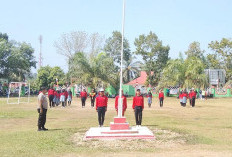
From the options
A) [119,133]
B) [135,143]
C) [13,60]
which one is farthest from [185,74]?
[135,143]

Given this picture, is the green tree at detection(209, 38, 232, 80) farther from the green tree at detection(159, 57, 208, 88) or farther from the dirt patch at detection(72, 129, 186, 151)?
the dirt patch at detection(72, 129, 186, 151)

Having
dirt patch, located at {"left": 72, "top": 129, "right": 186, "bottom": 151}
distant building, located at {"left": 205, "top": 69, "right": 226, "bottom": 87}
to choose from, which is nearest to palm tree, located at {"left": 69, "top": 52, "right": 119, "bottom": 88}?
distant building, located at {"left": 205, "top": 69, "right": 226, "bottom": 87}

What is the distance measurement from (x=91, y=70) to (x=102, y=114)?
88.2ft

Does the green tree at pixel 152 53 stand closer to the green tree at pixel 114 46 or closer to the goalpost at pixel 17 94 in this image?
the green tree at pixel 114 46

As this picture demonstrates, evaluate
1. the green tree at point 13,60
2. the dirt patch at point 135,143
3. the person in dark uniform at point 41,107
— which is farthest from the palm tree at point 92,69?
the dirt patch at point 135,143

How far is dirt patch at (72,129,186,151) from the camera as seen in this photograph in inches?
351

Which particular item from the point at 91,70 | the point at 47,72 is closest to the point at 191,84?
the point at 91,70

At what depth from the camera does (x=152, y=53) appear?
5069 centimetres

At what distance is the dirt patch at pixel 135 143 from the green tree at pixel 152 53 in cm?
4095

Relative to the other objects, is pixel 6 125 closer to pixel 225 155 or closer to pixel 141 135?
pixel 141 135

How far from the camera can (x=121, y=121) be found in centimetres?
1075

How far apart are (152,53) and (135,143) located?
42.1 m

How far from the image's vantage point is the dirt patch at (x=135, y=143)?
8.91 m

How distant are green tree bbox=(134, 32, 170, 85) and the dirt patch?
4095 cm
